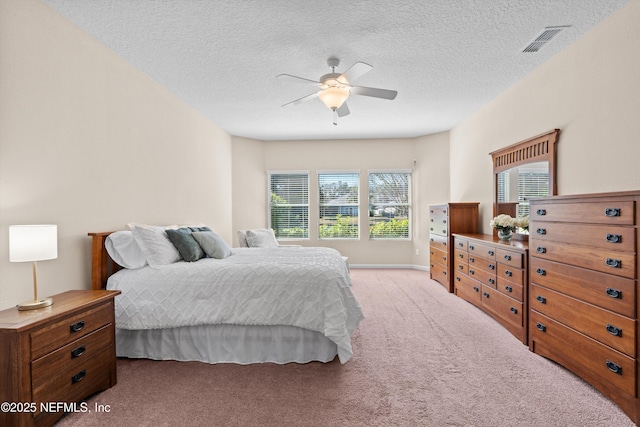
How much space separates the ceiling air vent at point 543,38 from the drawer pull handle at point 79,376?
4350mm

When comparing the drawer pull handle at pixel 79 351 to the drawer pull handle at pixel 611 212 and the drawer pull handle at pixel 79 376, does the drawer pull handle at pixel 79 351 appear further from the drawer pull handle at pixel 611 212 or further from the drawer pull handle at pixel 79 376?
the drawer pull handle at pixel 611 212

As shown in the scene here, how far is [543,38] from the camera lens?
2848mm

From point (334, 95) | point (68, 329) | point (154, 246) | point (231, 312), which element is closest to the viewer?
point (68, 329)

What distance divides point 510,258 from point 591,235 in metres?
1.07

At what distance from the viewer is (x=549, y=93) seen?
10.8ft

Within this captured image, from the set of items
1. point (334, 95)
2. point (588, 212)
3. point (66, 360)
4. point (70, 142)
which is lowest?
point (66, 360)

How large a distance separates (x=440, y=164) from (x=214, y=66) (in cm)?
462

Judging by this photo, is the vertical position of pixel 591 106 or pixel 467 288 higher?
pixel 591 106

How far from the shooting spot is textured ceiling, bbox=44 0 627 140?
241cm

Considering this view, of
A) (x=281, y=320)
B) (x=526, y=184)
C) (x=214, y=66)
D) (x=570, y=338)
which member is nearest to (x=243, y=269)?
(x=281, y=320)

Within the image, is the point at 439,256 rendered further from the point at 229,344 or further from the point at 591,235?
the point at 229,344

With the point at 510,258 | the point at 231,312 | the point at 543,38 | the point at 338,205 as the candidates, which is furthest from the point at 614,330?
the point at 338,205

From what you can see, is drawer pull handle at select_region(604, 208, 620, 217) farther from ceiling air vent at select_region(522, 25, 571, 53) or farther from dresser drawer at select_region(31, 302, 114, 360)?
dresser drawer at select_region(31, 302, 114, 360)

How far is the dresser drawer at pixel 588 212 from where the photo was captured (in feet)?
6.21
